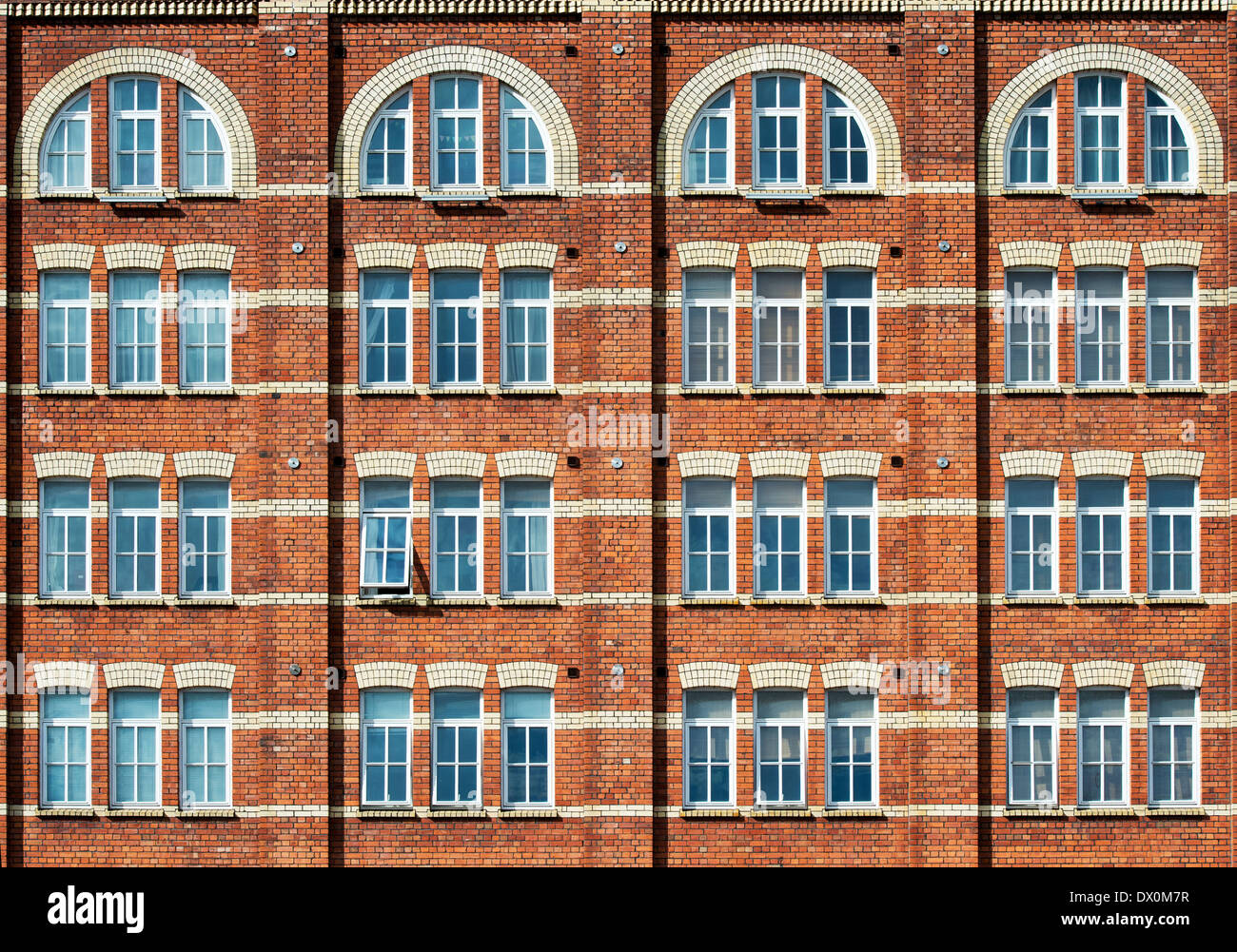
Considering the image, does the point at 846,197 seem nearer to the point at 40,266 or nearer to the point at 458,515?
the point at 458,515

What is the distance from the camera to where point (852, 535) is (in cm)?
2006

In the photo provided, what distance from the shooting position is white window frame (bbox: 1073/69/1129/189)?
796 inches

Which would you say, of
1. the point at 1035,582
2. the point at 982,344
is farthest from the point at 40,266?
the point at 1035,582

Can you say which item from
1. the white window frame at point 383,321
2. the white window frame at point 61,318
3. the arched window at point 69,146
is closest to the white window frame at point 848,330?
the white window frame at point 383,321

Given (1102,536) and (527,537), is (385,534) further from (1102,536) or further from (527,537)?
(1102,536)

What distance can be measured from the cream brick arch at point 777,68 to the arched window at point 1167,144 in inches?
150

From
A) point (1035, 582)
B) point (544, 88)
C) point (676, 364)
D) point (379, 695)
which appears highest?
point (544, 88)

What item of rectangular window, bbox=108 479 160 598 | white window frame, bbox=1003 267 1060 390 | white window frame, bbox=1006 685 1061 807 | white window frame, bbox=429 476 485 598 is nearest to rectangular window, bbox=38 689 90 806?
rectangular window, bbox=108 479 160 598

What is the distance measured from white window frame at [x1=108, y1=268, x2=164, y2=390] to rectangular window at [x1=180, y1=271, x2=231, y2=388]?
315 mm

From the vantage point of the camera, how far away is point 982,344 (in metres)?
20.1

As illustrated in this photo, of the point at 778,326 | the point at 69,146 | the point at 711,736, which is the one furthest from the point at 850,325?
the point at 69,146

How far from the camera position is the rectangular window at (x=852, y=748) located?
783 inches

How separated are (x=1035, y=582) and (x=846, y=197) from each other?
629 cm

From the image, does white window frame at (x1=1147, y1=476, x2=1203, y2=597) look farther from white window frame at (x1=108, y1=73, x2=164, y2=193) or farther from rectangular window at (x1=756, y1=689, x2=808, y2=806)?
white window frame at (x1=108, y1=73, x2=164, y2=193)
